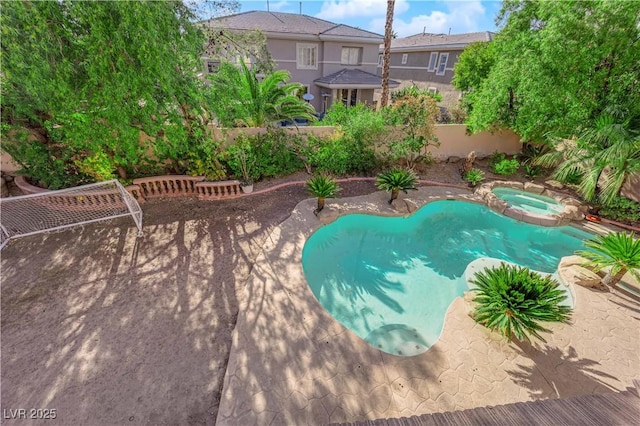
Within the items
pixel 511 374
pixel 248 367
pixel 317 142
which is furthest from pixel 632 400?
pixel 317 142

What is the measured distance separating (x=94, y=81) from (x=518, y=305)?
10760 millimetres

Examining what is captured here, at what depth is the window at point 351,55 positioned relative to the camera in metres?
22.7

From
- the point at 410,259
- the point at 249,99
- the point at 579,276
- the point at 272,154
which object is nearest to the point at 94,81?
the point at 249,99

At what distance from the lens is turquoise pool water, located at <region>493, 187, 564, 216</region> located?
34.6 ft

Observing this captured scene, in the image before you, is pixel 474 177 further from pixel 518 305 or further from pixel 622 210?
pixel 518 305

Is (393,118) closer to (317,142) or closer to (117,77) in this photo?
(317,142)

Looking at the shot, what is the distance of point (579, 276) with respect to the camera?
7027mm

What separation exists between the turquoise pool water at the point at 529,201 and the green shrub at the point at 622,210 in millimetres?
1290

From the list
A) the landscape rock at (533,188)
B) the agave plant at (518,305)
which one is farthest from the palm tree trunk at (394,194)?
the landscape rock at (533,188)

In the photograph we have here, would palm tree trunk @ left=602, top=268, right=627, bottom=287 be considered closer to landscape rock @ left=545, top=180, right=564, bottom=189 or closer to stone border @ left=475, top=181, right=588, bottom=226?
stone border @ left=475, top=181, right=588, bottom=226

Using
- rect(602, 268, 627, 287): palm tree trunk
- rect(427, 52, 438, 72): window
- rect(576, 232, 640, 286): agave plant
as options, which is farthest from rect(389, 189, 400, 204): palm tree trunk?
rect(427, 52, 438, 72): window

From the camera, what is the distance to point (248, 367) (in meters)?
4.89

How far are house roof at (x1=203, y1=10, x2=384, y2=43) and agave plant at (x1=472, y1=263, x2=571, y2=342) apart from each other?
21.5m

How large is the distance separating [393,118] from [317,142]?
3.34 m
